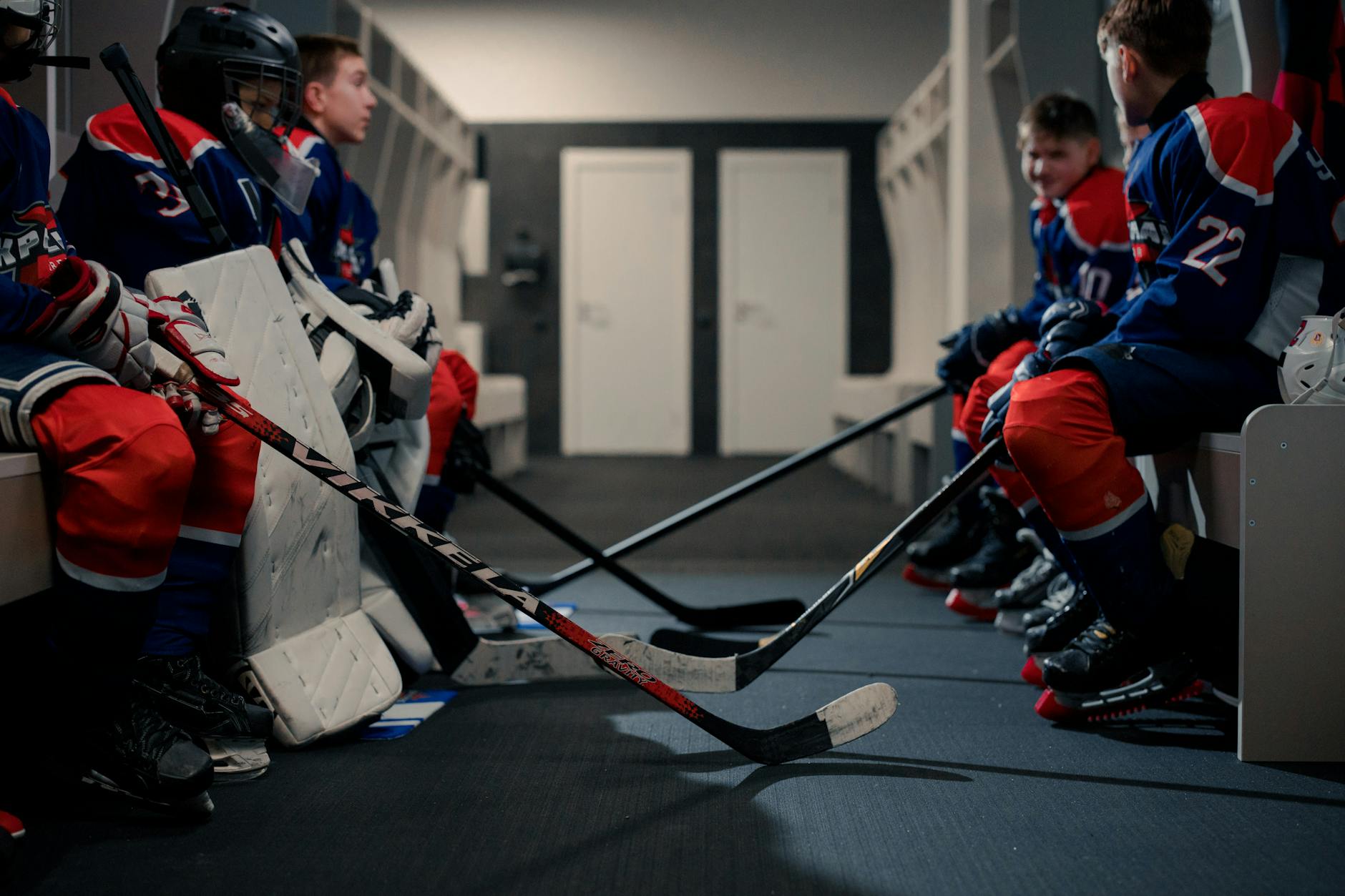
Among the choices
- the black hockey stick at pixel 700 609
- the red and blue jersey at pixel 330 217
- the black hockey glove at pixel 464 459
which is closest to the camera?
the red and blue jersey at pixel 330 217

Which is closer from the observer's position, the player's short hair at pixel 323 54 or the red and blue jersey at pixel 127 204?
the red and blue jersey at pixel 127 204

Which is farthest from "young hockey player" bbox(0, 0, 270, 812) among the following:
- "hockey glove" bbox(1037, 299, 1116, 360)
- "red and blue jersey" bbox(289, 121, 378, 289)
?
"hockey glove" bbox(1037, 299, 1116, 360)

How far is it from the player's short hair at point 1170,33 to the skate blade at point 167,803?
169 centimetres

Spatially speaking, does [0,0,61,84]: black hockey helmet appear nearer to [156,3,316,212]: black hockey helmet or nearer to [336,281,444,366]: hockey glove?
[156,3,316,212]: black hockey helmet

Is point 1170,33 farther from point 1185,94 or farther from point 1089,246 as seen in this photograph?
point 1089,246

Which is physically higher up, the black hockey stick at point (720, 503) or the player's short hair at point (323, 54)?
the player's short hair at point (323, 54)

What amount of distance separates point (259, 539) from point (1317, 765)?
1.43 meters

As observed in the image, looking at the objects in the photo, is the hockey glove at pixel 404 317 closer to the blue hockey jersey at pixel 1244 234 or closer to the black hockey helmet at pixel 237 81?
the black hockey helmet at pixel 237 81

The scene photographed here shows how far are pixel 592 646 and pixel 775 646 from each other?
13.6 inches

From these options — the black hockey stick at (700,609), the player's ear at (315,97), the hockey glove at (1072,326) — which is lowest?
the black hockey stick at (700,609)

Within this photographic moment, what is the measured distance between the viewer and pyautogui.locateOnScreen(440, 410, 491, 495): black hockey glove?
2281 mm

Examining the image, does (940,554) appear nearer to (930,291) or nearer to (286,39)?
(286,39)

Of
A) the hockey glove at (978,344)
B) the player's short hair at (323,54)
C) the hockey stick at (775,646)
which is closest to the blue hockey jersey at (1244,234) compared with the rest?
the hockey stick at (775,646)

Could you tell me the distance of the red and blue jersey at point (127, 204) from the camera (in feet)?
5.34
